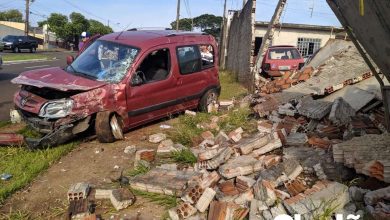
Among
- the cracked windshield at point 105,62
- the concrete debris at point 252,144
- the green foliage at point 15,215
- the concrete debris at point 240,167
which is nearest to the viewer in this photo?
the green foliage at point 15,215

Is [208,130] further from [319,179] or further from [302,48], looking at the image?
Result: [302,48]

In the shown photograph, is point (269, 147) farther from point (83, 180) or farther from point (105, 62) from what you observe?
point (105, 62)

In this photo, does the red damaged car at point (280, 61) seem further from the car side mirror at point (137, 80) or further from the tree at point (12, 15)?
the tree at point (12, 15)

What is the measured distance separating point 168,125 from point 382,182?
432 centimetres

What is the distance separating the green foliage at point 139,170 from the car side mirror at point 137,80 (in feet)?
6.59

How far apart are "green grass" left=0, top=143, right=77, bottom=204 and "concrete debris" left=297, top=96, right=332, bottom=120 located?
3.82 metres

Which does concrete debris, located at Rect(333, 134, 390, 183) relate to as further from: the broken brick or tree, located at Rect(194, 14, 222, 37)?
tree, located at Rect(194, 14, 222, 37)

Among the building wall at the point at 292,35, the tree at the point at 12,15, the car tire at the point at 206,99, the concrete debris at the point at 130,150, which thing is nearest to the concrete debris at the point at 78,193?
the concrete debris at the point at 130,150

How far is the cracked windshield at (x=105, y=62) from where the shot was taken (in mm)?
6910

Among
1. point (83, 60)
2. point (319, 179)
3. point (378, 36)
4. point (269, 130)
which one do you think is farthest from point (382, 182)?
point (83, 60)

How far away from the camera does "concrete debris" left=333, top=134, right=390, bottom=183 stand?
162 inches

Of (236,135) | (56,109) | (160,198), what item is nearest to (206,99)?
(236,135)

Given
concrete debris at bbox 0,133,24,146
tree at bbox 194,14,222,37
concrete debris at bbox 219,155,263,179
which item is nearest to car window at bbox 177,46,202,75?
concrete debris at bbox 0,133,24,146

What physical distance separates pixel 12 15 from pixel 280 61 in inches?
3605
